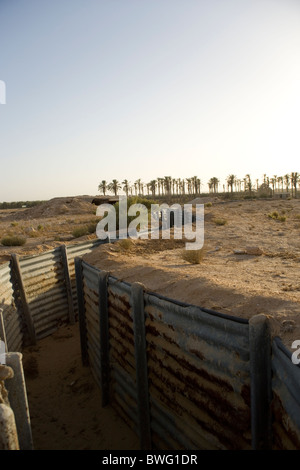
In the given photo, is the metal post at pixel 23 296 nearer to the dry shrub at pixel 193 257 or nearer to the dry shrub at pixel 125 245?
the dry shrub at pixel 125 245

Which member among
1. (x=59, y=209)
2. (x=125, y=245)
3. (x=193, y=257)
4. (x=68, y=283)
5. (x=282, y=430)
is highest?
(x=59, y=209)

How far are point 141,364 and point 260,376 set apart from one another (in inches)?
75.0

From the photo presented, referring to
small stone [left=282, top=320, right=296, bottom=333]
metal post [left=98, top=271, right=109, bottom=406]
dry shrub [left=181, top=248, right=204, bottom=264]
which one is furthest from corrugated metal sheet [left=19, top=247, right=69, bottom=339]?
small stone [left=282, top=320, right=296, bottom=333]

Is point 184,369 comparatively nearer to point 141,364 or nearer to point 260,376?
point 141,364

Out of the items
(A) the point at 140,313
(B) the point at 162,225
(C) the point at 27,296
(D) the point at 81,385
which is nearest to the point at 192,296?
(A) the point at 140,313

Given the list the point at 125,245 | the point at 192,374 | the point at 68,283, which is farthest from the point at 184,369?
the point at 125,245

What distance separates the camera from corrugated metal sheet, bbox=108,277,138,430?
167 inches

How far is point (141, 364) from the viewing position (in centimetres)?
381

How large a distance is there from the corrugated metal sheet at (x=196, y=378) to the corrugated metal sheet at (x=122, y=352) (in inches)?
20.6

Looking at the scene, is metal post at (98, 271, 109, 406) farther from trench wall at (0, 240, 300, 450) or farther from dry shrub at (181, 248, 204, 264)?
dry shrub at (181, 248, 204, 264)

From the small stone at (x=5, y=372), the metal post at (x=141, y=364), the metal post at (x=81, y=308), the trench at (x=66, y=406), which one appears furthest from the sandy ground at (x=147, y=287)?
the small stone at (x=5, y=372)

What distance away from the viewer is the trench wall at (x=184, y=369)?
219 cm

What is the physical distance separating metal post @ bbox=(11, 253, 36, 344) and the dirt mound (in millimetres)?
35031

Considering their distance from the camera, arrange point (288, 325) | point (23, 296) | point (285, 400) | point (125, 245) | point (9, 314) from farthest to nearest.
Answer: point (125, 245) < point (23, 296) < point (9, 314) < point (288, 325) < point (285, 400)
